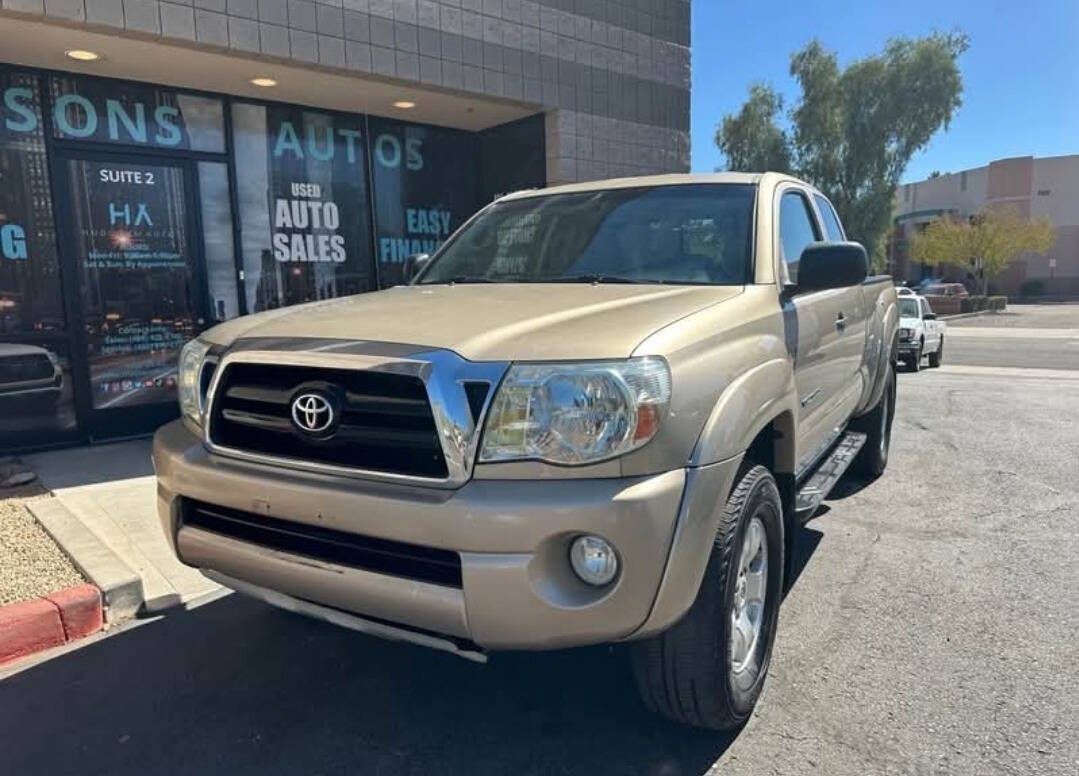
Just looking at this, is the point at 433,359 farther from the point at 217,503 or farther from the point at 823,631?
the point at 823,631

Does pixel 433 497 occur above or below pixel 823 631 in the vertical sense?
above

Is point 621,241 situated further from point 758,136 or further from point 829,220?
point 758,136

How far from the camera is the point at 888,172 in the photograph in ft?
107

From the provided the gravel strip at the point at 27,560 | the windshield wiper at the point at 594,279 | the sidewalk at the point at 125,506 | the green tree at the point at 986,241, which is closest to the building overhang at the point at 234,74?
the sidewalk at the point at 125,506

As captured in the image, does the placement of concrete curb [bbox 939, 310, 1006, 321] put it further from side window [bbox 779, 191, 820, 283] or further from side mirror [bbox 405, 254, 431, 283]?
side mirror [bbox 405, 254, 431, 283]

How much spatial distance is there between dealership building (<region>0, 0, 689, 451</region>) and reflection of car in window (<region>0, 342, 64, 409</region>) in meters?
0.02

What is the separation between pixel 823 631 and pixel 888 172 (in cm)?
3385

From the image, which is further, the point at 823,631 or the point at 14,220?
the point at 14,220

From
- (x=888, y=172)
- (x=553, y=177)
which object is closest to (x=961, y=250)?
(x=888, y=172)

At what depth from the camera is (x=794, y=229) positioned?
12.7ft

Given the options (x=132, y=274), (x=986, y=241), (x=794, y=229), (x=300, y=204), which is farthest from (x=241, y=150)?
(x=986, y=241)

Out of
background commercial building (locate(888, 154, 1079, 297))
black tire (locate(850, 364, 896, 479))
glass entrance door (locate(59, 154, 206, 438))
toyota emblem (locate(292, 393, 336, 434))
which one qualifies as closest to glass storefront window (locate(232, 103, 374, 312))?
glass entrance door (locate(59, 154, 206, 438))

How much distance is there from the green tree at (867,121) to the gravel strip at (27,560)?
31.6 meters

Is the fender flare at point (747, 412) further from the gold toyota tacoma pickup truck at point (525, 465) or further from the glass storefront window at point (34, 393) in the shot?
the glass storefront window at point (34, 393)
